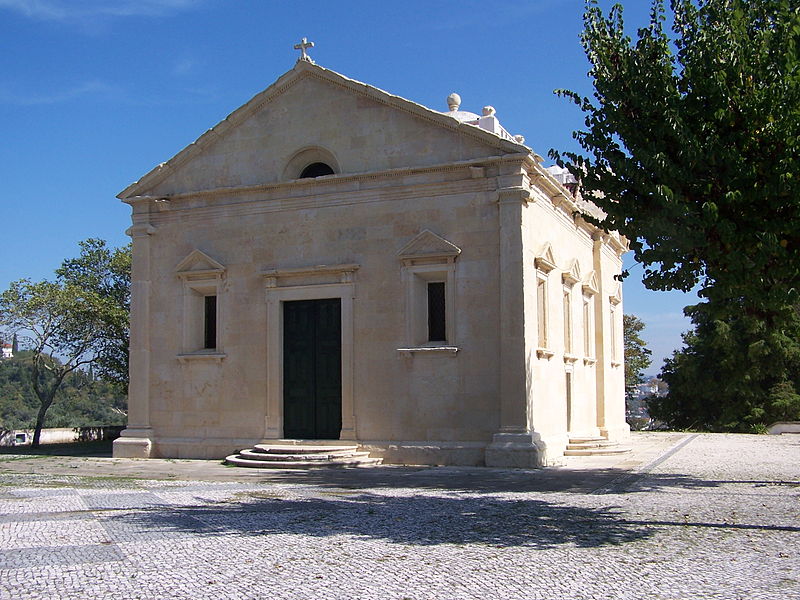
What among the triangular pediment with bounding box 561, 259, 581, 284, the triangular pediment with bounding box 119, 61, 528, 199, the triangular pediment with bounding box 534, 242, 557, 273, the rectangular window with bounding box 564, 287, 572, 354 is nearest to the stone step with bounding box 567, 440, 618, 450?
the rectangular window with bounding box 564, 287, 572, 354

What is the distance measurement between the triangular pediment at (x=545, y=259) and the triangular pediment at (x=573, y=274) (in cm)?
165

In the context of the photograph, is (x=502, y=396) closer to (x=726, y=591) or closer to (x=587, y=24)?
(x=587, y=24)

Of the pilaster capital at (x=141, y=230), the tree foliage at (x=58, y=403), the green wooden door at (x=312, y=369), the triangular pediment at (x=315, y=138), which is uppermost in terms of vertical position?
the triangular pediment at (x=315, y=138)

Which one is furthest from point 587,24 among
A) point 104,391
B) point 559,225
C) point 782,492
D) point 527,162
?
point 104,391

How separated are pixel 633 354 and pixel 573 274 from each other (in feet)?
81.2

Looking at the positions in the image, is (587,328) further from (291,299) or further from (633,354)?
(633,354)

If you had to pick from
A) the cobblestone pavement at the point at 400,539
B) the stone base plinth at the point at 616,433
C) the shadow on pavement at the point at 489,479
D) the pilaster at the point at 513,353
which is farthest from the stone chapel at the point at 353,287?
the cobblestone pavement at the point at 400,539

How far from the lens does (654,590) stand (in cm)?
721

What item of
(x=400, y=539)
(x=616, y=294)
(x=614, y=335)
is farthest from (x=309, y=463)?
(x=616, y=294)

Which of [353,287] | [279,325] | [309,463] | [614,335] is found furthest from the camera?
[614,335]

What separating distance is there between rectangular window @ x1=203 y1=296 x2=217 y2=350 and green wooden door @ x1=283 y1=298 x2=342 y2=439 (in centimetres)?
226

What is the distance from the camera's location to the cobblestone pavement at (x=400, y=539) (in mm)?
7336

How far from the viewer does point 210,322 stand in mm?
21859

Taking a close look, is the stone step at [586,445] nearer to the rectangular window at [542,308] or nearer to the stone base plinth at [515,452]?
the rectangular window at [542,308]
